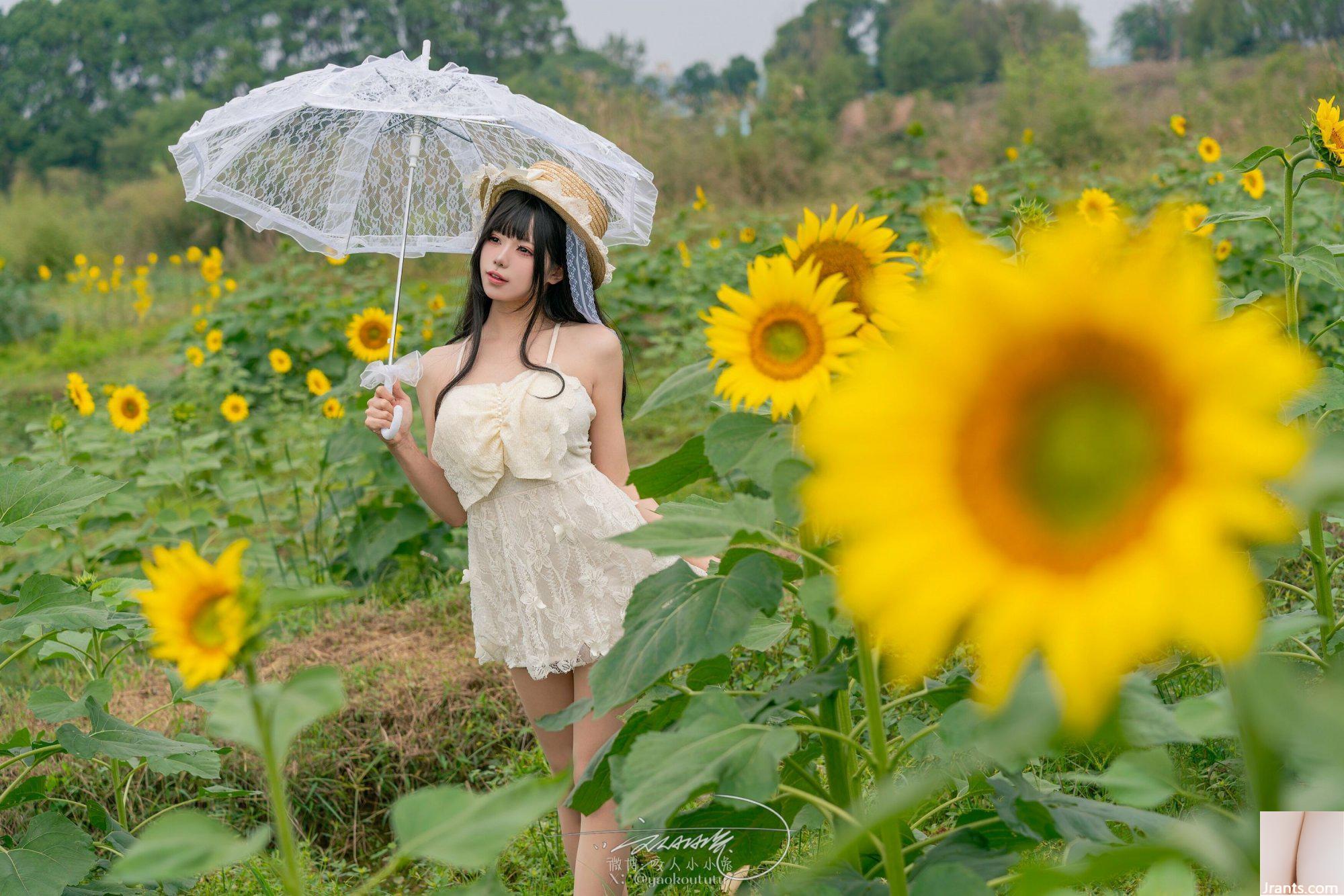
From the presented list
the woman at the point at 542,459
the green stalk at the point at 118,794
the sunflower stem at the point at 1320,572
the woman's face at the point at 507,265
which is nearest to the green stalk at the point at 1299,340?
the sunflower stem at the point at 1320,572

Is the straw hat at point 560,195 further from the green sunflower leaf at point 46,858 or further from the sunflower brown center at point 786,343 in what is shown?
the sunflower brown center at point 786,343

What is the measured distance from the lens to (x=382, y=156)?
2947 mm

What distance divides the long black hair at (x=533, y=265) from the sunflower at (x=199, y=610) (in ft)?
5.08

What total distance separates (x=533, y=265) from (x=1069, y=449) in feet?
6.48

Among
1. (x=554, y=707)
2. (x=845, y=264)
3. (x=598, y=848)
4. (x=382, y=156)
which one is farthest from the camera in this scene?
(x=382, y=156)

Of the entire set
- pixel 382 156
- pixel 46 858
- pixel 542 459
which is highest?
pixel 382 156

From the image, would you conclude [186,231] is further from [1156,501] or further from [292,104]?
[1156,501]

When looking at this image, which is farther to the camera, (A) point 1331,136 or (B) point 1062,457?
(A) point 1331,136

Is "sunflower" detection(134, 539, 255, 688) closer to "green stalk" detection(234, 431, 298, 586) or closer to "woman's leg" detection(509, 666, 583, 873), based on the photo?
"woman's leg" detection(509, 666, 583, 873)

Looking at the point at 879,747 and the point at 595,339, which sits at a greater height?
the point at 595,339

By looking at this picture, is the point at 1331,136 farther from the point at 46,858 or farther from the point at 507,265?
the point at 46,858

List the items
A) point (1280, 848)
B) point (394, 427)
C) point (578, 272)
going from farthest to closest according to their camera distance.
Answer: point (578, 272), point (394, 427), point (1280, 848)

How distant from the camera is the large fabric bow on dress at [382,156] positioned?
257 centimetres

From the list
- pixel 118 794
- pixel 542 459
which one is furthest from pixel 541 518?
pixel 118 794
